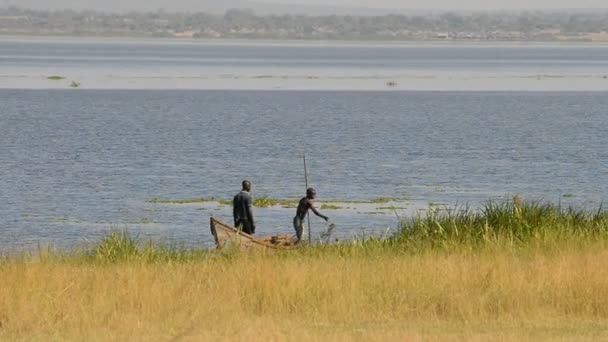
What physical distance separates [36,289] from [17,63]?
18061cm

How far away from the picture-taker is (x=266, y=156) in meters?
65.6

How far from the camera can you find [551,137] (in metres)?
80.3

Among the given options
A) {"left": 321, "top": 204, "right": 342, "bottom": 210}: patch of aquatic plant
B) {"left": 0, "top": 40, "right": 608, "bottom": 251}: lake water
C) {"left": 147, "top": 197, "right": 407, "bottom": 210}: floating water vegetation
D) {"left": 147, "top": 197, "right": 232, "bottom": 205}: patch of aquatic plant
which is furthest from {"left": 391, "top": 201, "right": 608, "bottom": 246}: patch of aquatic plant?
{"left": 147, "top": 197, "right": 232, "bottom": 205}: patch of aquatic plant

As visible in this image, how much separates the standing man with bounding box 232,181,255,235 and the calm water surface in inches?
61.4

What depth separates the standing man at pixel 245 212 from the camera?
99.8 ft

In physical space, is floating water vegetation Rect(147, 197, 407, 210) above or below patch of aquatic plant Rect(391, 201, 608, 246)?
below

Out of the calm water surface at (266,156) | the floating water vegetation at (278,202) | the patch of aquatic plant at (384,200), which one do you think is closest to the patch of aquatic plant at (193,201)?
the floating water vegetation at (278,202)

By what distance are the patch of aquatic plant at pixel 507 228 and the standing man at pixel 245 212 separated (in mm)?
3562

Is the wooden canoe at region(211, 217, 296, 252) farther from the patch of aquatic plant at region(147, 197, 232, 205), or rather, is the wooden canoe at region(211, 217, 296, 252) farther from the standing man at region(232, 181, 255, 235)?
the patch of aquatic plant at region(147, 197, 232, 205)

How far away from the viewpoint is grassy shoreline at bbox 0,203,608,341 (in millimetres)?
18203

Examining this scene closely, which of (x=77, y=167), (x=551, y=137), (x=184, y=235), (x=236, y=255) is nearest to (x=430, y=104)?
(x=551, y=137)

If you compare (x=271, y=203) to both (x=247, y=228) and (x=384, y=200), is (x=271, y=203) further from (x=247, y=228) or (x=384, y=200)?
(x=247, y=228)

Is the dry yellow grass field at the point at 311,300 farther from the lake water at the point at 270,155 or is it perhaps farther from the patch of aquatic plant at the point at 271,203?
the patch of aquatic plant at the point at 271,203

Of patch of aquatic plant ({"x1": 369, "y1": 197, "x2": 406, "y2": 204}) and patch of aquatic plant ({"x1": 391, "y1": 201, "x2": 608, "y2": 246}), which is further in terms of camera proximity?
patch of aquatic plant ({"x1": 369, "y1": 197, "x2": 406, "y2": 204})
